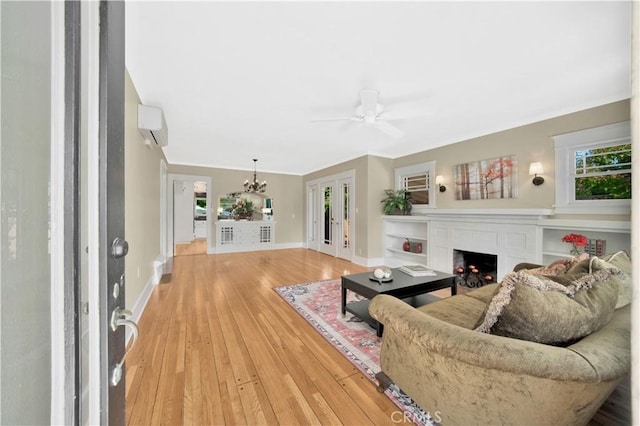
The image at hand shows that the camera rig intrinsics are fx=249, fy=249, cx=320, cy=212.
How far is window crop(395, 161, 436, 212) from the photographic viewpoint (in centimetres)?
464

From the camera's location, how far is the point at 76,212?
55cm

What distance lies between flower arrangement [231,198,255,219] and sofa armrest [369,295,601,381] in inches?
245

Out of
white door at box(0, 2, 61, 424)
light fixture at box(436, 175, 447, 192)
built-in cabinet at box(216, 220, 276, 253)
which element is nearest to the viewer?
white door at box(0, 2, 61, 424)

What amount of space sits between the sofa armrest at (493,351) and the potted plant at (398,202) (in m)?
3.94

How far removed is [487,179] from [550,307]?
11.0ft

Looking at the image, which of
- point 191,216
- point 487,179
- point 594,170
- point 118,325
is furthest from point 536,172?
point 191,216

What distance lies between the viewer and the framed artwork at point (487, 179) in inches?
139

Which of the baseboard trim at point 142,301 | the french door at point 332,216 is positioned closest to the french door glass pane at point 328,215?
the french door at point 332,216

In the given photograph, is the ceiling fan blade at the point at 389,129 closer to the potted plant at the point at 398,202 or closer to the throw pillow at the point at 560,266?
the potted plant at the point at 398,202

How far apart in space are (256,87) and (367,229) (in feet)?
11.3

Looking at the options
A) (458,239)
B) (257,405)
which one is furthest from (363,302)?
(458,239)

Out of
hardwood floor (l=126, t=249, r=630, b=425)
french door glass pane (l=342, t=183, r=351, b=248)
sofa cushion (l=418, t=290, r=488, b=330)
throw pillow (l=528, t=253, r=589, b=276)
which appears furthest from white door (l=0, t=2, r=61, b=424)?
french door glass pane (l=342, t=183, r=351, b=248)

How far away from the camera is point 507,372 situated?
99 centimetres

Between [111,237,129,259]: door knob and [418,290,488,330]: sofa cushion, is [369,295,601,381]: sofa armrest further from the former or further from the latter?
[111,237,129,259]: door knob
